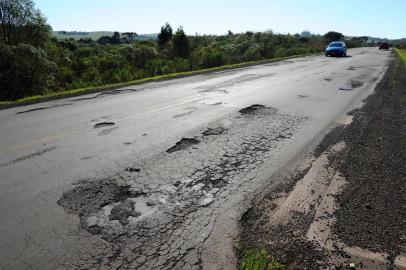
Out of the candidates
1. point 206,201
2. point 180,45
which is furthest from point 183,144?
point 180,45

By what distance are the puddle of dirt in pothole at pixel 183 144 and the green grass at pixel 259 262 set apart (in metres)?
2.96

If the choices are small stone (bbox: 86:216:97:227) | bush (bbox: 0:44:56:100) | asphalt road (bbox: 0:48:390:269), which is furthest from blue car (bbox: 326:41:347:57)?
small stone (bbox: 86:216:97:227)

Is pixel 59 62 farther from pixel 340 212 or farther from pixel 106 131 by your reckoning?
pixel 340 212

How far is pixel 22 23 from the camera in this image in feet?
76.1

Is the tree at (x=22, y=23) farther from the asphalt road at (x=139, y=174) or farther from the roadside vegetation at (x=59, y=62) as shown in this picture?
the asphalt road at (x=139, y=174)

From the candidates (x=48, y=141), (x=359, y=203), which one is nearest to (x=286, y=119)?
(x=359, y=203)

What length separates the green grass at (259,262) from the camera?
2.98 m

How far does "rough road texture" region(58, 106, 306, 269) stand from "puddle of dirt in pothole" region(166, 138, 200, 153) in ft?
0.06

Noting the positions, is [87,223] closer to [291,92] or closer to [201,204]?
[201,204]

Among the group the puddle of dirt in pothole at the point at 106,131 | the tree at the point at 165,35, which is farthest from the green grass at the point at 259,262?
the tree at the point at 165,35

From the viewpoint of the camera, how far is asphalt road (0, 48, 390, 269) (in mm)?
3254

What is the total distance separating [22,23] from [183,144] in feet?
73.5

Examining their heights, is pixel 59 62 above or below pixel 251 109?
below

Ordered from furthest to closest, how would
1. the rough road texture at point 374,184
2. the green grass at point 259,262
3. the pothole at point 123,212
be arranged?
the pothole at point 123,212, the rough road texture at point 374,184, the green grass at point 259,262
